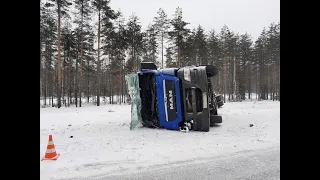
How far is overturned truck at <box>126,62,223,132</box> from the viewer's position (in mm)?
6496

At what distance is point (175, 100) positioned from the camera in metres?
6.65

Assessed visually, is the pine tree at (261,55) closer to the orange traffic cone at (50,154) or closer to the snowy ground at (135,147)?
the snowy ground at (135,147)

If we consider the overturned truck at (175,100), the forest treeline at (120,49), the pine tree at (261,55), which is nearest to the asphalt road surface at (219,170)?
the overturned truck at (175,100)

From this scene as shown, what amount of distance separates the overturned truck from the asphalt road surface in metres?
2.43

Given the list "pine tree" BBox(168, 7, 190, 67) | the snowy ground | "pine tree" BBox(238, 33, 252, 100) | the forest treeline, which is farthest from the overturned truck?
"pine tree" BBox(238, 33, 252, 100)

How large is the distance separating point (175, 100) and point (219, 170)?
3428 mm

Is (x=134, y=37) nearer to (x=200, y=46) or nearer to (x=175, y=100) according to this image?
(x=200, y=46)

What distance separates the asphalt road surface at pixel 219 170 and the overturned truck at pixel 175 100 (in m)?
2.43

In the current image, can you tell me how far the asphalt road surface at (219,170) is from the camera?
3186 mm

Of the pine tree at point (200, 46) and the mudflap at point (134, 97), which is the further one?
the pine tree at point (200, 46)

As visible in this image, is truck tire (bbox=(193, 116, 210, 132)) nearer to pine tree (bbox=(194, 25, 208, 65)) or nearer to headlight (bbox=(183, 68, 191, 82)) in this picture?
headlight (bbox=(183, 68, 191, 82))
